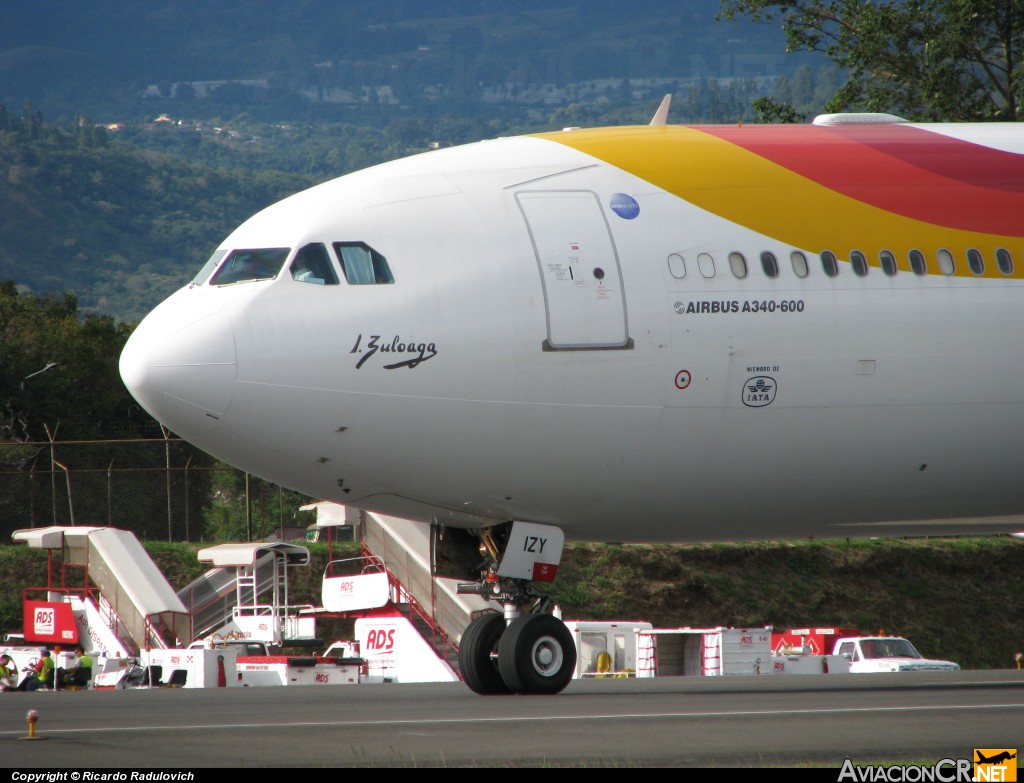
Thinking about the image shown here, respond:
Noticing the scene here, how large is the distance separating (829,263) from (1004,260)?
2084mm

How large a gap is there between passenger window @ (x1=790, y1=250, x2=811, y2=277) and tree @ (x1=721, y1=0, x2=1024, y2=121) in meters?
24.0

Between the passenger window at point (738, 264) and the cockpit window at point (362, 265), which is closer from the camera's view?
the cockpit window at point (362, 265)

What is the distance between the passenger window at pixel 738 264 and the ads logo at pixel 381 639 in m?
20.1

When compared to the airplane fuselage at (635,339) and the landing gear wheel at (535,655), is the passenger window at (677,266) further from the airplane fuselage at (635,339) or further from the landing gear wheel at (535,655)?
the landing gear wheel at (535,655)

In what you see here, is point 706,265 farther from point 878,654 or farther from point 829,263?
point 878,654

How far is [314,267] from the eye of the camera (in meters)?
14.1

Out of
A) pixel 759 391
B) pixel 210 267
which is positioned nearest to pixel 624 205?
pixel 759 391

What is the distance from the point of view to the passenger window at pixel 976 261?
51.6 feet

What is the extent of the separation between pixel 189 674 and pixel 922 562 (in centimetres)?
2774

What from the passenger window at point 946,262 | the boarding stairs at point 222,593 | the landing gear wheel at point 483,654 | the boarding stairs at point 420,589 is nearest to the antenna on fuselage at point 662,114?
the passenger window at point 946,262

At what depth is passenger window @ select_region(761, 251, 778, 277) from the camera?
1508 cm

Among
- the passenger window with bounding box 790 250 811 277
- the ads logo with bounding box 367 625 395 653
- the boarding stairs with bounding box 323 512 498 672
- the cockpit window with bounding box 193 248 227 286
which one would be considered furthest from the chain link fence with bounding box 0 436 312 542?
the passenger window with bounding box 790 250 811 277

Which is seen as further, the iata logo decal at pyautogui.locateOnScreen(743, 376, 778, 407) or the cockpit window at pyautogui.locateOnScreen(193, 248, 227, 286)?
the iata logo decal at pyautogui.locateOnScreen(743, 376, 778, 407)

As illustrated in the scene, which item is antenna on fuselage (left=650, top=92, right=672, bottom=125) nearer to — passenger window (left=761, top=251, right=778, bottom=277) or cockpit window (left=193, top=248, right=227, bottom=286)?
passenger window (left=761, top=251, right=778, bottom=277)
